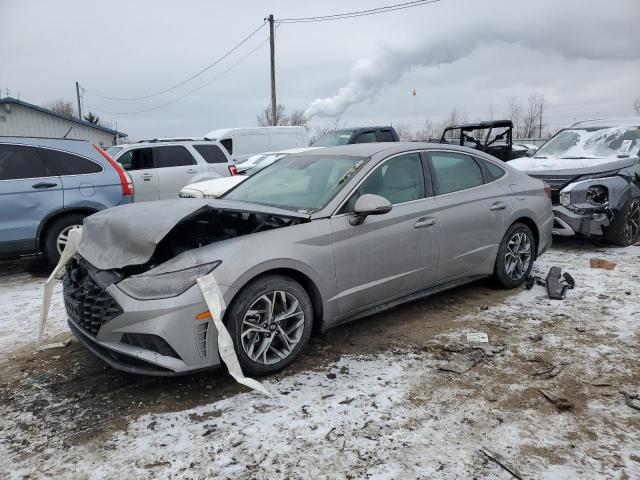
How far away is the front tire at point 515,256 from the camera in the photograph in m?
5.02

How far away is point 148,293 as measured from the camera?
3.03 m

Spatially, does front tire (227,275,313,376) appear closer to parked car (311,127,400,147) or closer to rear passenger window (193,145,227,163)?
rear passenger window (193,145,227,163)

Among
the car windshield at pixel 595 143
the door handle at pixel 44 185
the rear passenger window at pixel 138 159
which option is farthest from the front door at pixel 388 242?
the rear passenger window at pixel 138 159

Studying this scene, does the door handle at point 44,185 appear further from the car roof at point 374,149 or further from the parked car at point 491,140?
the parked car at point 491,140

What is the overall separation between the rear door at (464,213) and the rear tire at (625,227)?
3.12 m

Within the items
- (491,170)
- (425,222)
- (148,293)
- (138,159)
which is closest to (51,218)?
(148,293)

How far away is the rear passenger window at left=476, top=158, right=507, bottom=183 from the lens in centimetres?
502

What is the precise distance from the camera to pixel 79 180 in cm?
650

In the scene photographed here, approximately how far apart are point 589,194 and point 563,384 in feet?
Answer: 15.1

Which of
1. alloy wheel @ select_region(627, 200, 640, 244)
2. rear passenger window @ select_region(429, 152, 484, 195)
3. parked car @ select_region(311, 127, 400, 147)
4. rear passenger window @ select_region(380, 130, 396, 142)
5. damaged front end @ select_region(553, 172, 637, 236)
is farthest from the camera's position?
rear passenger window @ select_region(380, 130, 396, 142)

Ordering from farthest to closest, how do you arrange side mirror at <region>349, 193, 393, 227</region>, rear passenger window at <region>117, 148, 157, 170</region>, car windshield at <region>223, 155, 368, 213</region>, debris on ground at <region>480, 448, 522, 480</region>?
1. rear passenger window at <region>117, 148, 157, 170</region>
2. car windshield at <region>223, 155, 368, 213</region>
3. side mirror at <region>349, 193, 393, 227</region>
4. debris on ground at <region>480, 448, 522, 480</region>

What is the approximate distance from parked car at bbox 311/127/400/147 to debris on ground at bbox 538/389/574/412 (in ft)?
32.2

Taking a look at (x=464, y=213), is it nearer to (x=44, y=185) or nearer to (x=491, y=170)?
(x=491, y=170)

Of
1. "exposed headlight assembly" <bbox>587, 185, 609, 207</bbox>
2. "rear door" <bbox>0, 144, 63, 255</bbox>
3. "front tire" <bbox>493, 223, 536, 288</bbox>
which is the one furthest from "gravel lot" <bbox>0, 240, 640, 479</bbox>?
"exposed headlight assembly" <bbox>587, 185, 609, 207</bbox>
